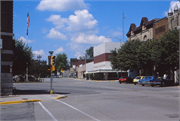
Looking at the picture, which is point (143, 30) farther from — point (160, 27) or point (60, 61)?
point (60, 61)


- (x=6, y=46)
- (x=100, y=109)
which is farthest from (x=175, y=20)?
(x=100, y=109)

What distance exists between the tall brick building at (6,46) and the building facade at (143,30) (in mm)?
37506

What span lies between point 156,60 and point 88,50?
11309cm

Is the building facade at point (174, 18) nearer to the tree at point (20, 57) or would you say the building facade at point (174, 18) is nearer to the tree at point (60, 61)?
the tree at point (20, 57)

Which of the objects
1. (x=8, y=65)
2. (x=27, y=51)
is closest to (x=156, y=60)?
(x=27, y=51)

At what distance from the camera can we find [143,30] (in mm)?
54969

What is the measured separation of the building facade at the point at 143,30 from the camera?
51.5 m

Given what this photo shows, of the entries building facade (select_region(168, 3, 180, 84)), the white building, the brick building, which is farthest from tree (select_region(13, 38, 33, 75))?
the white building

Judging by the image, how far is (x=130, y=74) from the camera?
63125 mm

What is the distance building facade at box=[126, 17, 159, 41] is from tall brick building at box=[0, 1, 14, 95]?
37506mm

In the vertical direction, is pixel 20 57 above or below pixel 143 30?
below

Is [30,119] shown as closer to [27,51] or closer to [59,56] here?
[27,51]

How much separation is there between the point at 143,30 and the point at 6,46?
41479 millimetres

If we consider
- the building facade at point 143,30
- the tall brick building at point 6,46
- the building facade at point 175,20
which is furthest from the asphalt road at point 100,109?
the building facade at point 143,30
